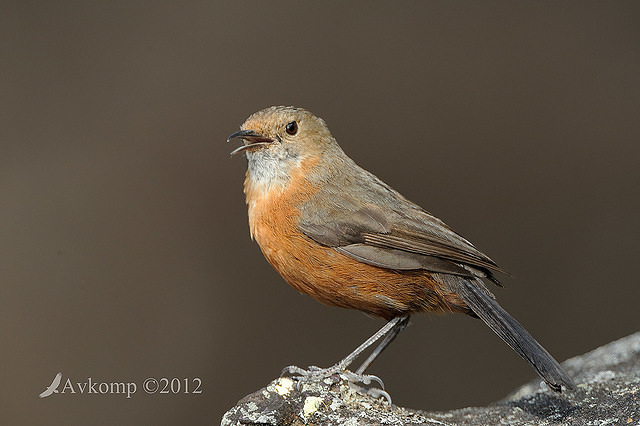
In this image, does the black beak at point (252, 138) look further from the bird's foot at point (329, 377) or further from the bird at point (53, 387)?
the bird at point (53, 387)

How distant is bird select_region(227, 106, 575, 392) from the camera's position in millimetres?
4879

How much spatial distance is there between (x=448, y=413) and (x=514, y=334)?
782 millimetres

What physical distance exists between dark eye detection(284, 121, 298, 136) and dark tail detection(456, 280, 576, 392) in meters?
1.69

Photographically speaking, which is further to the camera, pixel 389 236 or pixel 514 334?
pixel 389 236

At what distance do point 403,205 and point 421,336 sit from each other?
3.49 m

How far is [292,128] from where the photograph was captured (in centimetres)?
560

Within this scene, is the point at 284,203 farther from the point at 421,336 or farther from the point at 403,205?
the point at 421,336

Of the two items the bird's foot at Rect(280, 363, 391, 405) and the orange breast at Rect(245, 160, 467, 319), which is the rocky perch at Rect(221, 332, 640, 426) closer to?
the bird's foot at Rect(280, 363, 391, 405)

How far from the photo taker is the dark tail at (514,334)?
14.5 feet

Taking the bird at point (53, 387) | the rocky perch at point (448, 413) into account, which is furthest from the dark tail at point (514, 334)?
the bird at point (53, 387)

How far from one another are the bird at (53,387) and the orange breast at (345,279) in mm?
3722

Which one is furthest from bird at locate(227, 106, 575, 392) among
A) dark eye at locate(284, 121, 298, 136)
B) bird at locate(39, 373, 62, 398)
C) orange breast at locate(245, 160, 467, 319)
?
bird at locate(39, 373, 62, 398)

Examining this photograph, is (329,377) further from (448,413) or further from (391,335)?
(448,413)

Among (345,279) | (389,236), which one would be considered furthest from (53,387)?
(389,236)
